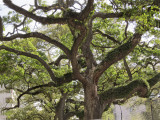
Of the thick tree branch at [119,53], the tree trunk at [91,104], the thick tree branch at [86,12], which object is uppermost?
the thick tree branch at [86,12]

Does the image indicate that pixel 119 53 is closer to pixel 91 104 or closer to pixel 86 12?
pixel 91 104

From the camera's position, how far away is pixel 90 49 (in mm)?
10141

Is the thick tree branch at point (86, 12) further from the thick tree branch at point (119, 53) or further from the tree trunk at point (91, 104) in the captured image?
the tree trunk at point (91, 104)

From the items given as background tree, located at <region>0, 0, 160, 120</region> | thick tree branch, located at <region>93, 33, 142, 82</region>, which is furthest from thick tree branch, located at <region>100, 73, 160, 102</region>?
thick tree branch, located at <region>93, 33, 142, 82</region>

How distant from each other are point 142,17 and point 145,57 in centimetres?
633

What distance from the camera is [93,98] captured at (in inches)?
368

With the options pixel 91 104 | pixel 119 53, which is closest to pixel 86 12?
pixel 119 53

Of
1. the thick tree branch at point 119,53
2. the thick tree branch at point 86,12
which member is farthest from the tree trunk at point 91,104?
the thick tree branch at point 86,12

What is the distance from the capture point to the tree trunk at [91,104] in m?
9.11

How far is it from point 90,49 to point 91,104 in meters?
2.49

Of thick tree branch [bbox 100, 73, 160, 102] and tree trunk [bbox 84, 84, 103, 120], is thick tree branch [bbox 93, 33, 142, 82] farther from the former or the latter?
thick tree branch [bbox 100, 73, 160, 102]

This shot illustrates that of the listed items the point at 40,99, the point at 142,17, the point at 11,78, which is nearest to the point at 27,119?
the point at 40,99

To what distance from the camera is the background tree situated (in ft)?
23.5

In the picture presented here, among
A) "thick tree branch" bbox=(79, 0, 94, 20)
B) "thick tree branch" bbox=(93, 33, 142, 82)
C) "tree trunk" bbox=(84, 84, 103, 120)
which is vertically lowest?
"tree trunk" bbox=(84, 84, 103, 120)
